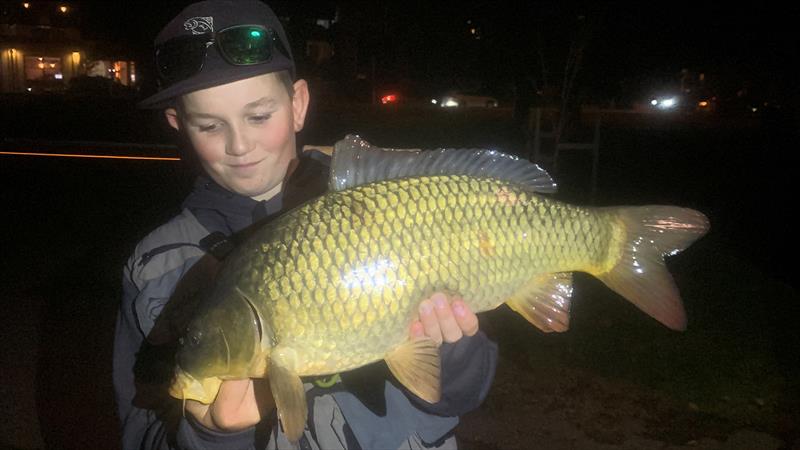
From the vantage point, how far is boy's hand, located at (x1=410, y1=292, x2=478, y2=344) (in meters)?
1.70

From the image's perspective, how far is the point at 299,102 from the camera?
2.29m

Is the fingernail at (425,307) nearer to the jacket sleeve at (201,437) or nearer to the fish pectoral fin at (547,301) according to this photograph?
the fish pectoral fin at (547,301)

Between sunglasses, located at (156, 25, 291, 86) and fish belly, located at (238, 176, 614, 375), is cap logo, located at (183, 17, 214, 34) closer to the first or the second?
sunglasses, located at (156, 25, 291, 86)

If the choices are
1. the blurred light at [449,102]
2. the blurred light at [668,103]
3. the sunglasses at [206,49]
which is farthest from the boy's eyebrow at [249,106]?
the blurred light at [668,103]

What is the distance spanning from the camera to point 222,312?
5.27 feet

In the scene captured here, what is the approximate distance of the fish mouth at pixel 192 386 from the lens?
165cm

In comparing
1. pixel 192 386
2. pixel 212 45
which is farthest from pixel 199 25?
pixel 192 386

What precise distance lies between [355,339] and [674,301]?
3.35 feet

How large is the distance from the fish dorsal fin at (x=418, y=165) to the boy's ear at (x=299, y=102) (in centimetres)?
54

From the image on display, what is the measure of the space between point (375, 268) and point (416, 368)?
33 cm

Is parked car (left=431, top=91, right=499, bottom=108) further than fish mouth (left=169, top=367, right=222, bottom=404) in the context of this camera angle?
Yes

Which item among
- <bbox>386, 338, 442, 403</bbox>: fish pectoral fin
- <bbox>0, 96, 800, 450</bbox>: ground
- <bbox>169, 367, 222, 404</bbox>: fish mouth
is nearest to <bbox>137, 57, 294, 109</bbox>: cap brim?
<bbox>0, 96, 800, 450</bbox>: ground

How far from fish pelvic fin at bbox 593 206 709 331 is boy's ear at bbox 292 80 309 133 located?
1137 mm

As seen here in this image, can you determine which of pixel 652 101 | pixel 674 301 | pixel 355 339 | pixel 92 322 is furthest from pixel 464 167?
pixel 652 101
